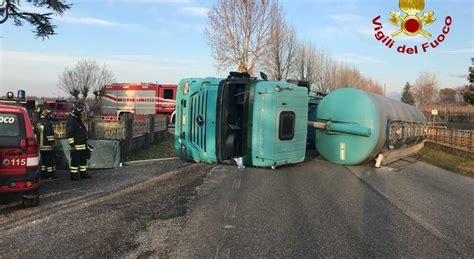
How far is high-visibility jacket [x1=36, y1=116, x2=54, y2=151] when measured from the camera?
9734 millimetres

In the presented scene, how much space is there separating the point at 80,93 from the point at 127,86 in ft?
77.2

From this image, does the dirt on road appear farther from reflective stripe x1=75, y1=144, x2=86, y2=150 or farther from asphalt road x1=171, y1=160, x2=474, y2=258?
reflective stripe x1=75, y1=144, x2=86, y2=150

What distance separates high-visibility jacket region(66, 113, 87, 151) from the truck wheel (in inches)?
113

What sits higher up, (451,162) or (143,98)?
(143,98)

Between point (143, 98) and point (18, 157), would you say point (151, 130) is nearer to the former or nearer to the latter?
point (18, 157)

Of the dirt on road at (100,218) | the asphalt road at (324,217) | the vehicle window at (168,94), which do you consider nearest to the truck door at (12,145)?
the dirt on road at (100,218)

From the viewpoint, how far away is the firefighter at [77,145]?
376 inches

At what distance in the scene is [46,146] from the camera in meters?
9.77

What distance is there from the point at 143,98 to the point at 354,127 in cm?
2347

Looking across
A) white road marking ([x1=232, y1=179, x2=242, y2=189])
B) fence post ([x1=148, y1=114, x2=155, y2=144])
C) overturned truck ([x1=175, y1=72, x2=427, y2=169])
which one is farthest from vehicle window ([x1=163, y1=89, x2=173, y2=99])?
white road marking ([x1=232, y1=179, x2=242, y2=189])

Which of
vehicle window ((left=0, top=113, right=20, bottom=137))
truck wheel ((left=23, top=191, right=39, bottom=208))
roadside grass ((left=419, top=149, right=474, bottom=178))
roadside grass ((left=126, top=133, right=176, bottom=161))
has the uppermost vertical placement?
vehicle window ((left=0, top=113, right=20, bottom=137))

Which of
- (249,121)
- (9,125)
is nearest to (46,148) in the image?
(9,125)

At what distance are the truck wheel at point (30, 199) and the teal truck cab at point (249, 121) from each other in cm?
453

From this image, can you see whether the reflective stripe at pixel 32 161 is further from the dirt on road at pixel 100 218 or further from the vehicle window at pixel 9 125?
the dirt on road at pixel 100 218
